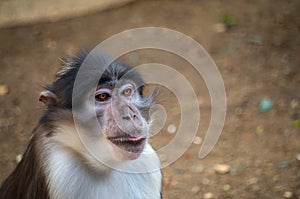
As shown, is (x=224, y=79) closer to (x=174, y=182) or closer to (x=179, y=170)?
(x=179, y=170)

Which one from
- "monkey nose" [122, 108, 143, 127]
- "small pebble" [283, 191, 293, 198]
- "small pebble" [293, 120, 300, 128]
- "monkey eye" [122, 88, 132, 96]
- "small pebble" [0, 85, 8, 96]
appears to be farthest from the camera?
"small pebble" [0, 85, 8, 96]

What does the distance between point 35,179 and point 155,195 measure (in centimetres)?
52

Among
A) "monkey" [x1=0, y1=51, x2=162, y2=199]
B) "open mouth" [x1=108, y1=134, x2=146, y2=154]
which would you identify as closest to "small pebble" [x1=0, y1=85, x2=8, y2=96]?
"monkey" [x1=0, y1=51, x2=162, y2=199]

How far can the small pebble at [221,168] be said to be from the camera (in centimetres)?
358

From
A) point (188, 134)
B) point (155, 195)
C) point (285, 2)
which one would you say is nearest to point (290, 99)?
point (188, 134)

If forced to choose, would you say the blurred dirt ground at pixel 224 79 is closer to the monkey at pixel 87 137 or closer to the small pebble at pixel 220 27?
the small pebble at pixel 220 27

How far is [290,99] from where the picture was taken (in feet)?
13.1

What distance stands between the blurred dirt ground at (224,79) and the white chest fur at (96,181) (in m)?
0.86

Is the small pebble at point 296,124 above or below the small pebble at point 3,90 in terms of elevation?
below

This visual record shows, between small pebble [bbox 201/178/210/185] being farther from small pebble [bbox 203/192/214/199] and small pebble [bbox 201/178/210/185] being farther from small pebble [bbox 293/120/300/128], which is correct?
small pebble [bbox 293/120/300/128]

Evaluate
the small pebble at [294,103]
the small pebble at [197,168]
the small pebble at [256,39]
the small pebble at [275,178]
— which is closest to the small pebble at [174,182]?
the small pebble at [197,168]

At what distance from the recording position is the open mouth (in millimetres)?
2428

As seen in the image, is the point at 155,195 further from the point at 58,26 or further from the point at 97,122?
the point at 58,26

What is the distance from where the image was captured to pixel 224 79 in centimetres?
425
